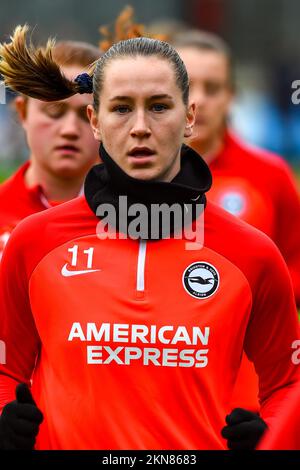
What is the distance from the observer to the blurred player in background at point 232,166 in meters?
6.71

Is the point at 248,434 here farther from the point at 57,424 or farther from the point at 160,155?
the point at 160,155

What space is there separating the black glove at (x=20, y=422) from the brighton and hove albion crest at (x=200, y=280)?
1.91 ft

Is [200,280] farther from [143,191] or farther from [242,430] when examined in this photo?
[242,430]

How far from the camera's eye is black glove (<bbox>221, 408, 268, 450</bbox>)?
356 cm

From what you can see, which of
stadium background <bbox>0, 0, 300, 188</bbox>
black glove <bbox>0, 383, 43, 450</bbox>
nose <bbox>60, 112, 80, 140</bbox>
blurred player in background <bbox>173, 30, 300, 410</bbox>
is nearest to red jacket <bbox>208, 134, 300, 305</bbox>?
blurred player in background <bbox>173, 30, 300, 410</bbox>

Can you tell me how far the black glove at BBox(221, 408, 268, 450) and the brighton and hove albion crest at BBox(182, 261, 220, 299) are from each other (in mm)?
373

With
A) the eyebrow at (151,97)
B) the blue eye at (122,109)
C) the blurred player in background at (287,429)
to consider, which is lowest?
the blurred player in background at (287,429)

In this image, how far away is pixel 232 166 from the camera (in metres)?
7.38

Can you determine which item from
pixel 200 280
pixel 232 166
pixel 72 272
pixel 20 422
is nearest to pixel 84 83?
pixel 72 272

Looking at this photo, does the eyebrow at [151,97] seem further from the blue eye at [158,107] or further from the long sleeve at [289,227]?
the long sleeve at [289,227]

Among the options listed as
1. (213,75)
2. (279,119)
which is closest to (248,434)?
(213,75)

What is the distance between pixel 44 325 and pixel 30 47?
3.16 feet

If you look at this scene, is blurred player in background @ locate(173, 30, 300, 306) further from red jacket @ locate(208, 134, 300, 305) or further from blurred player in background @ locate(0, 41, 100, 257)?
blurred player in background @ locate(0, 41, 100, 257)


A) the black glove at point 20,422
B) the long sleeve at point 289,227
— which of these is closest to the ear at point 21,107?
the long sleeve at point 289,227
